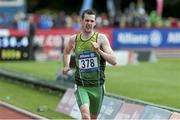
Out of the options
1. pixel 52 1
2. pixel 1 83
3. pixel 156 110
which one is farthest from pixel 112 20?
pixel 156 110

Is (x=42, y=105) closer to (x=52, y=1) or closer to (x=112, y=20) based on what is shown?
(x=112, y=20)

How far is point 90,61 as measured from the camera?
8156 millimetres

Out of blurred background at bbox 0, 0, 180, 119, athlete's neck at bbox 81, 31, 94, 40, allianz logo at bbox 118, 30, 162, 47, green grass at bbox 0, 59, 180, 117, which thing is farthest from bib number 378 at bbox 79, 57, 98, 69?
allianz logo at bbox 118, 30, 162, 47

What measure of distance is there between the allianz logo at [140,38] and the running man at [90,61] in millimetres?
23678

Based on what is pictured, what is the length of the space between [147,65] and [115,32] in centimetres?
753

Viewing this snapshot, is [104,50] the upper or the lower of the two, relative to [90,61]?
upper

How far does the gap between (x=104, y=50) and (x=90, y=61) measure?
0.25 meters

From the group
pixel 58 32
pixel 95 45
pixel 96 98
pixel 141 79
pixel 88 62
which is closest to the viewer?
pixel 95 45

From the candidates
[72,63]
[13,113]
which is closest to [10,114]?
[13,113]

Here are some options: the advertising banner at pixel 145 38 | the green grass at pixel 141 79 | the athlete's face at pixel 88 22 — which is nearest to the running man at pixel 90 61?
the athlete's face at pixel 88 22

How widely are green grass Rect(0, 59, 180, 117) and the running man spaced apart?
14.8ft

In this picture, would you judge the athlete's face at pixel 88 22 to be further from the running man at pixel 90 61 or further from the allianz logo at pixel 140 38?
the allianz logo at pixel 140 38

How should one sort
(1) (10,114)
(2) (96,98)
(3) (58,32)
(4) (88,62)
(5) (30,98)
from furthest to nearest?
(3) (58,32), (5) (30,98), (1) (10,114), (2) (96,98), (4) (88,62)

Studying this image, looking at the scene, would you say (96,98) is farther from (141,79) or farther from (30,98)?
(141,79)
